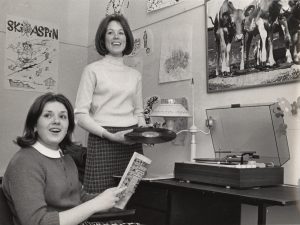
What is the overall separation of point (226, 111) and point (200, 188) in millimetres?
632

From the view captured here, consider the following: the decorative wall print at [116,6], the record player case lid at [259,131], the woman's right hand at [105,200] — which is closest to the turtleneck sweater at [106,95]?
the record player case lid at [259,131]

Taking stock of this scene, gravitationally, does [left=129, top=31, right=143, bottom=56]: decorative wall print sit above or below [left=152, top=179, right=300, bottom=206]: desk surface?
above

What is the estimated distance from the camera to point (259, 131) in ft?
6.63

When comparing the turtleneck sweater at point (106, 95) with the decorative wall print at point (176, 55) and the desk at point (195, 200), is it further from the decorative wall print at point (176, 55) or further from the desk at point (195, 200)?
the decorative wall print at point (176, 55)

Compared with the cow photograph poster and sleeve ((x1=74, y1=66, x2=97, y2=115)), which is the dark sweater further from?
the cow photograph poster

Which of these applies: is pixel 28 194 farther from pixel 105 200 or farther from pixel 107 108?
pixel 107 108

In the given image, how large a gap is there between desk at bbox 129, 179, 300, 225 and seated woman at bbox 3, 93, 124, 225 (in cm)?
40

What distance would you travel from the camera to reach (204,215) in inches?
77.3

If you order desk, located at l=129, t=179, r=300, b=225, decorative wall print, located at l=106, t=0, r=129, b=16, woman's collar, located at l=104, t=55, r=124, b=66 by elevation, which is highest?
decorative wall print, located at l=106, t=0, r=129, b=16

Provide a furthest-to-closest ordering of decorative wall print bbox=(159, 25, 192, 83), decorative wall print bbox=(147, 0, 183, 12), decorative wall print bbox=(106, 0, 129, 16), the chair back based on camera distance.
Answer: decorative wall print bbox=(106, 0, 129, 16) → decorative wall print bbox=(147, 0, 183, 12) → decorative wall print bbox=(159, 25, 192, 83) → the chair back

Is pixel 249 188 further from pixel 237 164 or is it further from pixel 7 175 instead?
pixel 7 175

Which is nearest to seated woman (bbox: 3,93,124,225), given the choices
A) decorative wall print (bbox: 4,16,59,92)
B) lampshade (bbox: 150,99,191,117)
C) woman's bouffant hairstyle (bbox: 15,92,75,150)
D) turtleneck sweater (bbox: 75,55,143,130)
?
woman's bouffant hairstyle (bbox: 15,92,75,150)

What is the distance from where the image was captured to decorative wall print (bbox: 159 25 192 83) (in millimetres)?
2697

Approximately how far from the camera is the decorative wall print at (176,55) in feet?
8.85
